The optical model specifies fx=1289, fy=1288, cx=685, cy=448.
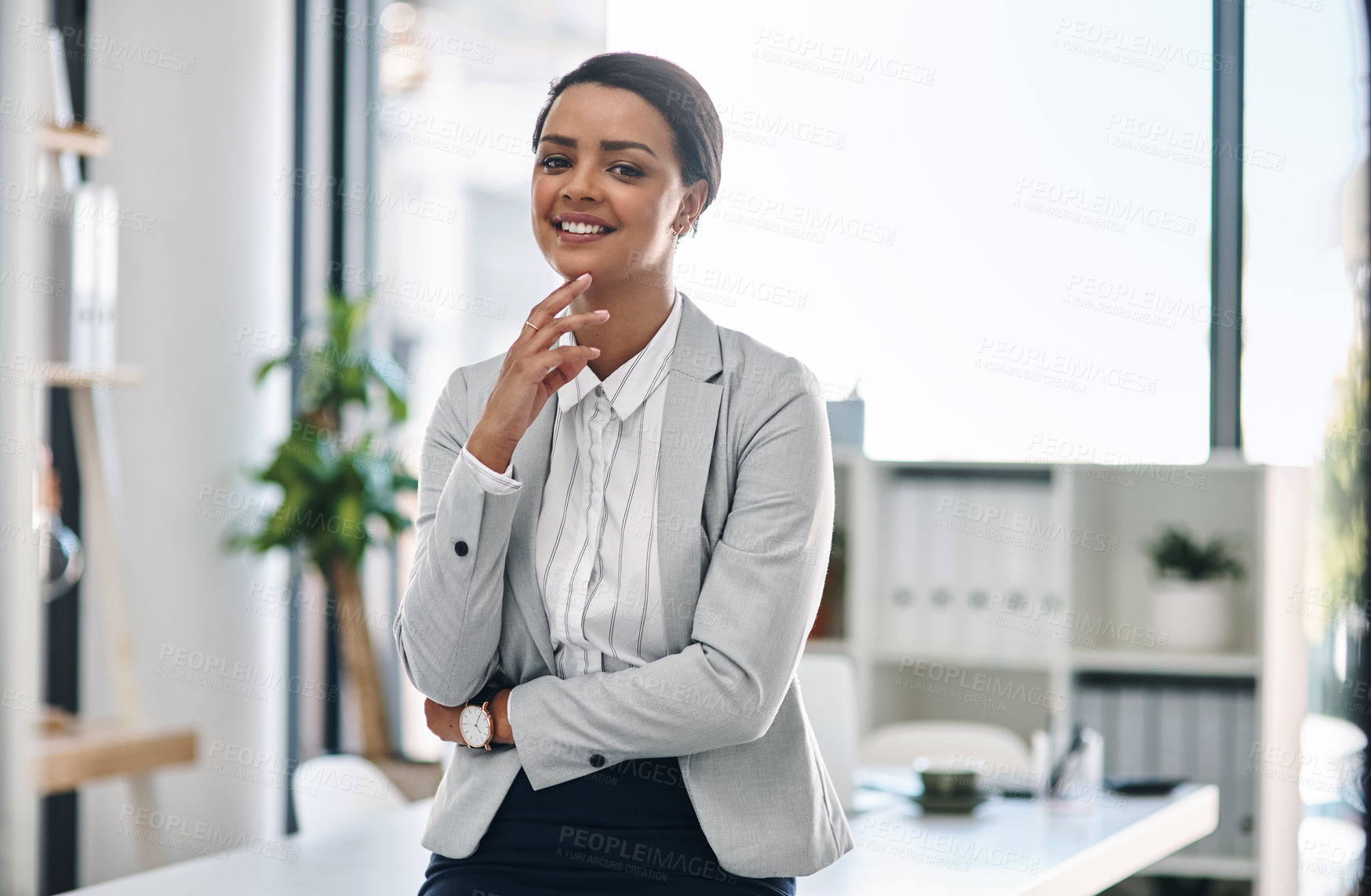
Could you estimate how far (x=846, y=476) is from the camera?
370 cm

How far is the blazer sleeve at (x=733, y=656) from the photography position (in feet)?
4.39

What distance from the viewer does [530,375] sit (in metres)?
1.37

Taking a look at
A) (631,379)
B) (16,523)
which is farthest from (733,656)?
(16,523)

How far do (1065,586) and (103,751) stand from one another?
248cm

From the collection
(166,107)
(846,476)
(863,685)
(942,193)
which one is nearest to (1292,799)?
(863,685)

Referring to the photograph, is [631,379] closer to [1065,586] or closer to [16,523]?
[16,523]

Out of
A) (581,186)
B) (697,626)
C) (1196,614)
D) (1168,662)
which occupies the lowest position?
(1168,662)

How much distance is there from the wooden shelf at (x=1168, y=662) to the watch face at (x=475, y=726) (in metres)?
2.49

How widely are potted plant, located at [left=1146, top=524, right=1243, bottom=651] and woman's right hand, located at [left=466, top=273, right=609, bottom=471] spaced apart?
265 centimetres

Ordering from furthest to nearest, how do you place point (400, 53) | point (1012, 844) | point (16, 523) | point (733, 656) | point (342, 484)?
point (400, 53)
point (342, 484)
point (16, 523)
point (1012, 844)
point (733, 656)

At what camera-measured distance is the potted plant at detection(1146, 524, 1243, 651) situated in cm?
354

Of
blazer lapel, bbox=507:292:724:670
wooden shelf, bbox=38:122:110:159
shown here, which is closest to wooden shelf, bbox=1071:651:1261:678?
blazer lapel, bbox=507:292:724:670

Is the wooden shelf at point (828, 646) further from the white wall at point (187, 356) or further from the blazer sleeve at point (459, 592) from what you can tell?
the blazer sleeve at point (459, 592)

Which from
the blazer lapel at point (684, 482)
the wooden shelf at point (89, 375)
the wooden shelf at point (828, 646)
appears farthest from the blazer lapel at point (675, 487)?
the wooden shelf at point (828, 646)
